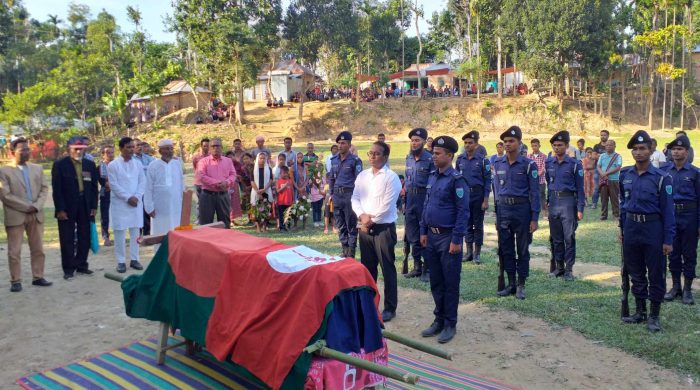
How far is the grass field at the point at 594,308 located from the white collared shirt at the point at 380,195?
1488 millimetres

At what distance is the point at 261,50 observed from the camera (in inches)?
1476

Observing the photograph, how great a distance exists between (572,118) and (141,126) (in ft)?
104

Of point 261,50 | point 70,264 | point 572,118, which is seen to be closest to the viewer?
point 70,264

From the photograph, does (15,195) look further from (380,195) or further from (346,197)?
(380,195)

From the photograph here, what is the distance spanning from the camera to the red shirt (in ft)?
38.2

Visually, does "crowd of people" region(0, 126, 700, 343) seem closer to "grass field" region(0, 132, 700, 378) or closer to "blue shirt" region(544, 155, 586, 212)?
"blue shirt" region(544, 155, 586, 212)

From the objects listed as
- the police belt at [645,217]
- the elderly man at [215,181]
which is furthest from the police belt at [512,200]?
the elderly man at [215,181]

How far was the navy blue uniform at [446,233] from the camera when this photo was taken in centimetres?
573

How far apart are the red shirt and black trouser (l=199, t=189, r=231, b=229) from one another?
1.85 metres

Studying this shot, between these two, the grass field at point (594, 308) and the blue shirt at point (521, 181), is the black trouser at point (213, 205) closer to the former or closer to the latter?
the grass field at point (594, 308)

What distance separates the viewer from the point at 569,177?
7.80m

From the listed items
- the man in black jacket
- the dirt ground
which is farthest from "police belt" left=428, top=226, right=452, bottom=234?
the man in black jacket

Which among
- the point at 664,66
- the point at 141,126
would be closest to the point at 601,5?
the point at 664,66

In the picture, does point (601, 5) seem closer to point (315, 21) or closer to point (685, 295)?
point (315, 21)
